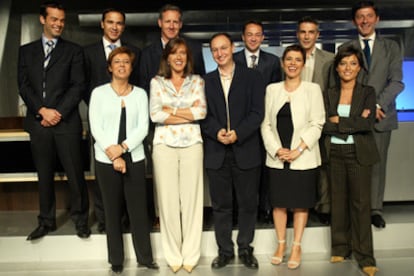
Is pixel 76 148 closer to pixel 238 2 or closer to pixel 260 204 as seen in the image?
pixel 260 204

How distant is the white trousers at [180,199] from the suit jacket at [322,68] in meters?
0.98

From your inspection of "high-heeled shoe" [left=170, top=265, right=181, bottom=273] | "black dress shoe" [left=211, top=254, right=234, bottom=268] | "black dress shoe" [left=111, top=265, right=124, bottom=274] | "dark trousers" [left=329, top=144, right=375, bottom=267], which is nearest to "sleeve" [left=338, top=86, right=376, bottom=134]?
"dark trousers" [left=329, top=144, right=375, bottom=267]

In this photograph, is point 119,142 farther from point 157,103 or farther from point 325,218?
point 325,218

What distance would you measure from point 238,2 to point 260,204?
6.70ft

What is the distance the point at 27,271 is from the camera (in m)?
2.99

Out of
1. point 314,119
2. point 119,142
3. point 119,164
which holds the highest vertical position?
point 314,119

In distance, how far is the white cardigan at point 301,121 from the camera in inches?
107

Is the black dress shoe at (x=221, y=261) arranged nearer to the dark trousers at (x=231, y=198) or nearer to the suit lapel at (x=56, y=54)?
the dark trousers at (x=231, y=198)

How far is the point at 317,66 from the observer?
306cm

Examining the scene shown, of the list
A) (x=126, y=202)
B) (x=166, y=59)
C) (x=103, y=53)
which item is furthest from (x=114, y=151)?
(x=103, y=53)

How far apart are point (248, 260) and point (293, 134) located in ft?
2.87

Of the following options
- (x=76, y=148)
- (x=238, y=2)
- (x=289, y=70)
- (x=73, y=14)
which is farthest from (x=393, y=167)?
(x=73, y=14)

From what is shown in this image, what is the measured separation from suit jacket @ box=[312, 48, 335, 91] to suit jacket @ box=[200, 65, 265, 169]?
20.5 inches

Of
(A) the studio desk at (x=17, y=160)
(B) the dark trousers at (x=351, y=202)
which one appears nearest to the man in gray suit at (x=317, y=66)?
(B) the dark trousers at (x=351, y=202)
